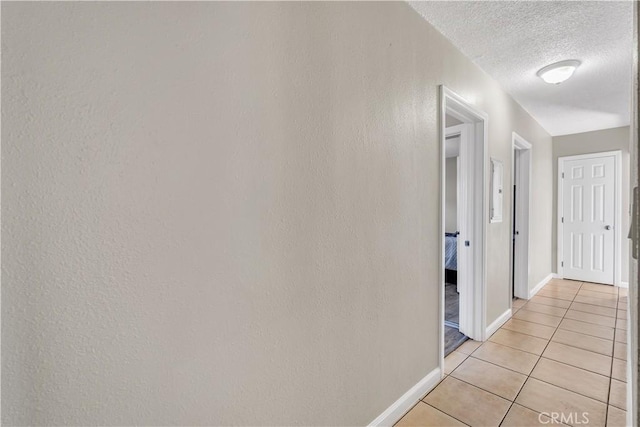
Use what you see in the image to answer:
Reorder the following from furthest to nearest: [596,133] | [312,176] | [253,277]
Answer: [596,133]
[312,176]
[253,277]

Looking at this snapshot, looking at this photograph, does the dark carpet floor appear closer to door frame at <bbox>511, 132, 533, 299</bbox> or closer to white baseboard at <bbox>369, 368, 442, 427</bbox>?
white baseboard at <bbox>369, 368, 442, 427</bbox>

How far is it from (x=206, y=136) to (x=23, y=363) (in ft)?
2.38

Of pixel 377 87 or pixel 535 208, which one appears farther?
pixel 535 208

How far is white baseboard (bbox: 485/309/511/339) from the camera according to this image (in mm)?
2703

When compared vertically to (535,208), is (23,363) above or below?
below

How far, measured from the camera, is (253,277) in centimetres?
104

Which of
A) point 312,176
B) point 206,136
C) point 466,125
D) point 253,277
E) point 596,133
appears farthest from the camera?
point 596,133

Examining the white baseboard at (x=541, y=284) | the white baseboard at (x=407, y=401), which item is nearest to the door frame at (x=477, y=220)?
the white baseboard at (x=407, y=401)

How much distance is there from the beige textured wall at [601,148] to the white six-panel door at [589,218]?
108mm

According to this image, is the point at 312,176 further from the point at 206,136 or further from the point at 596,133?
the point at 596,133

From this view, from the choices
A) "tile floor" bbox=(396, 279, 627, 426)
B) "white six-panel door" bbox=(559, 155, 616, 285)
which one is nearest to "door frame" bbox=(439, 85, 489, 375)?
"tile floor" bbox=(396, 279, 627, 426)

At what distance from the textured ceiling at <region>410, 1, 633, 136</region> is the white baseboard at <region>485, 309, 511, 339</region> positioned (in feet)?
7.85

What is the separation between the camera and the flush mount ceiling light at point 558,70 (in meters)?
2.35

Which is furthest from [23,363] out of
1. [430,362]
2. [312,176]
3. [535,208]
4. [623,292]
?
[623,292]
